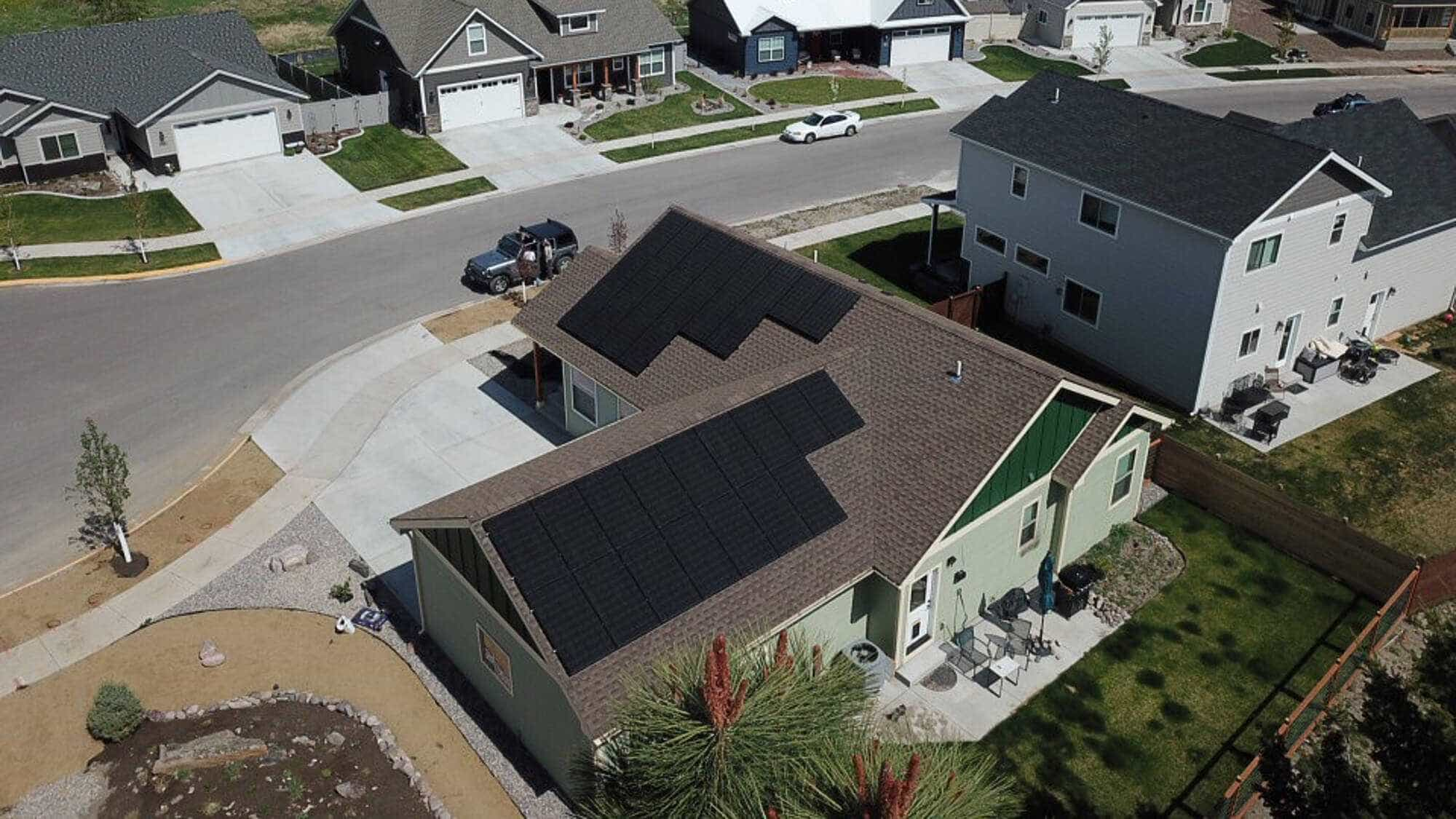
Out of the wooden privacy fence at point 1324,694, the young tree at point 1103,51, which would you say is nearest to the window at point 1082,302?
the wooden privacy fence at point 1324,694

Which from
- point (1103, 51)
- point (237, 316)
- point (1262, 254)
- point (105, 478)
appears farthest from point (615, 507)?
point (1103, 51)

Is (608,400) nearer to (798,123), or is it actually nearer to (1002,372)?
(1002,372)

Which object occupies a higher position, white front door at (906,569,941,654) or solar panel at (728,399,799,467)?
solar panel at (728,399,799,467)

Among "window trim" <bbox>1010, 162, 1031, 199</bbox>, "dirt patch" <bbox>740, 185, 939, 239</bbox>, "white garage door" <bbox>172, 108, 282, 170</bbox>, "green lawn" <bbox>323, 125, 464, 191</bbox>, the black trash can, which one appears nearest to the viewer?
→ the black trash can

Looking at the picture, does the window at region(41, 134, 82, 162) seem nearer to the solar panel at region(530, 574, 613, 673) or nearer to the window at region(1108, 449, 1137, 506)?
the solar panel at region(530, 574, 613, 673)

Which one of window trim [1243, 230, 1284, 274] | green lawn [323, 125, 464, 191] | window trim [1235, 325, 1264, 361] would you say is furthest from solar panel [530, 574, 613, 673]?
green lawn [323, 125, 464, 191]

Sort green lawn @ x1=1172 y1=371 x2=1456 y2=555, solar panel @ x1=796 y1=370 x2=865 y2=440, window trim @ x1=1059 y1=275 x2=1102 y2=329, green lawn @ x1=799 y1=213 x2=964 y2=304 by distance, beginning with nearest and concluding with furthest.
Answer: solar panel @ x1=796 y1=370 x2=865 y2=440 < green lawn @ x1=1172 y1=371 x2=1456 y2=555 < window trim @ x1=1059 y1=275 x2=1102 y2=329 < green lawn @ x1=799 y1=213 x2=964 y2=304

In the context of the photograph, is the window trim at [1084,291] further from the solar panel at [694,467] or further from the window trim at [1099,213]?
the solar panel at [694,467]
